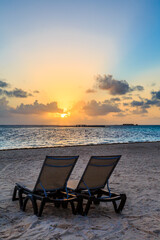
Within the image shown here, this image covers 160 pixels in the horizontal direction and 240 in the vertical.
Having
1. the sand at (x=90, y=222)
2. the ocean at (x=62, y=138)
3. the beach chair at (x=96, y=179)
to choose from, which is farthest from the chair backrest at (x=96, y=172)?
the ocean at (x=62, y=138)

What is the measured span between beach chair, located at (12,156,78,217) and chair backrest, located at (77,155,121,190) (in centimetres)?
28

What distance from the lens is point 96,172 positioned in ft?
14.3

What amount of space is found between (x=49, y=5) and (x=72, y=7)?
5.37 ft

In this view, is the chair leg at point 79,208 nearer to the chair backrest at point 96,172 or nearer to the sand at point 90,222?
the sand at point 90,222

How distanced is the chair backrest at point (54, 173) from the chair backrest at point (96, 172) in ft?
1.02

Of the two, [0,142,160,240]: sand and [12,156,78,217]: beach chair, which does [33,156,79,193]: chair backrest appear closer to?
[12,156,78,217]: beach chair

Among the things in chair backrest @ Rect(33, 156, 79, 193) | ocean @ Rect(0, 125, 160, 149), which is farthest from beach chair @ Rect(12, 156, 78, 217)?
ocean @ Rect(0, 125, 160, 149)

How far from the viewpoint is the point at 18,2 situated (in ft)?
44.2

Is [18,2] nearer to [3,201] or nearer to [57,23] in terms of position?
[57,23]

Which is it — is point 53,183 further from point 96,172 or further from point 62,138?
point 62,138

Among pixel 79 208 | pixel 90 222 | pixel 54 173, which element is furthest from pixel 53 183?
pixel 90 222

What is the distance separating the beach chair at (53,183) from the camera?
4098mm

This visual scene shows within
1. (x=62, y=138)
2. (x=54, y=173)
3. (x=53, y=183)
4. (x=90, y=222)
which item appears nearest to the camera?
(x=90, y=222)

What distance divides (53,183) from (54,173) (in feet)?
0.81
